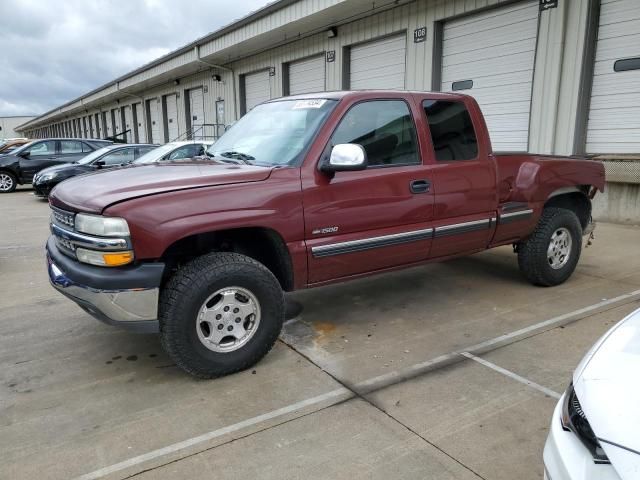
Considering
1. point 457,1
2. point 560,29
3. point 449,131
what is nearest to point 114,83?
point 457,1

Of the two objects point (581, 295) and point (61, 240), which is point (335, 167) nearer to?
point (61, 240)

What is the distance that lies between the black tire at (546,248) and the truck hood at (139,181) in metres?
3.06

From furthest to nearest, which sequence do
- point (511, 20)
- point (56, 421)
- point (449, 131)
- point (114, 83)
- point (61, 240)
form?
point (114, 83)
point (511, 20)
point (449, 131)
point (61, 240)
point (56, 421)

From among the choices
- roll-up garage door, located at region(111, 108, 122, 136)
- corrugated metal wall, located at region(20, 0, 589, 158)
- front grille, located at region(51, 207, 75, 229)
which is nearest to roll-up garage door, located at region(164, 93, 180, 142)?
corrugated metal wall, located at region(20, 0, 589, 158)

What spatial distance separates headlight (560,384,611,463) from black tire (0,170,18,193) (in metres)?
17.3

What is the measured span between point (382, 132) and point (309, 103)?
2.07ft

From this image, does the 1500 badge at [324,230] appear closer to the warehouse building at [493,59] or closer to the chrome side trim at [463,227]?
the chrome side trim at [463,227]

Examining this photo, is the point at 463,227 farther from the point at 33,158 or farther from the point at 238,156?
the point at 33,158

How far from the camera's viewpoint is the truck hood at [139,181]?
3033 mm

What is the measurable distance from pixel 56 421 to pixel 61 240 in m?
1.18

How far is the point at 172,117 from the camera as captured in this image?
2573 cm

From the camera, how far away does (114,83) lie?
28.3 meters

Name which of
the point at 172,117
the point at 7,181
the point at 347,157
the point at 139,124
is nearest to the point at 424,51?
the point at 347,157

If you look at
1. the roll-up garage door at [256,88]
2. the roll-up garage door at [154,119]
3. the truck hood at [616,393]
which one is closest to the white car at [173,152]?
the roll-up garage door at [256,88]
